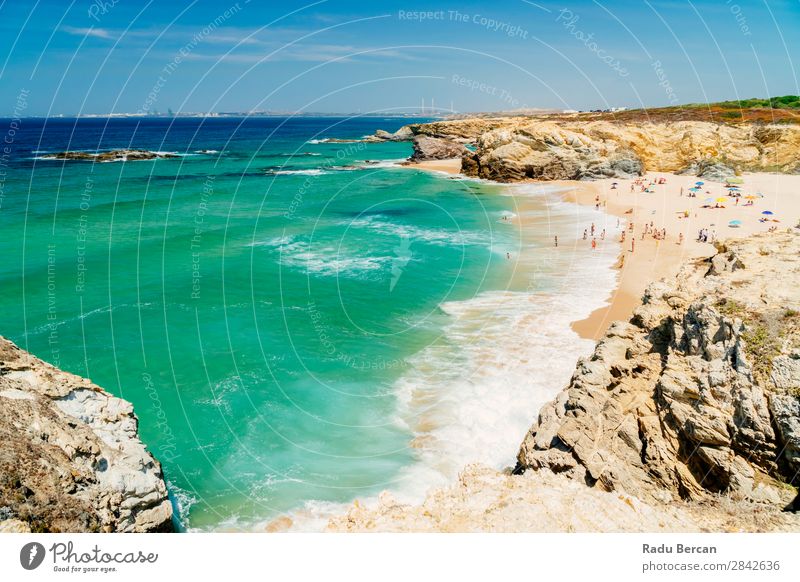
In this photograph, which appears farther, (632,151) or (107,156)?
(107,156)

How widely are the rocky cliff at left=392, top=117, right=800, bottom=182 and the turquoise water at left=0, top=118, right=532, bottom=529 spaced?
14.0 m

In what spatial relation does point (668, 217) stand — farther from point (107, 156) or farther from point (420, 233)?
point (107, 156)

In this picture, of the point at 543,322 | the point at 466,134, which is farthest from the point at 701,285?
the point at 466,134

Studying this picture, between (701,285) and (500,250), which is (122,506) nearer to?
(701,285)

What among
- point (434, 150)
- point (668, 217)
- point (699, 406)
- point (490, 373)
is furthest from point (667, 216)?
point (434, 150)

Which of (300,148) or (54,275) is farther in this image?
(300,148)

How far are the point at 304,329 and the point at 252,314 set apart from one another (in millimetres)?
3439

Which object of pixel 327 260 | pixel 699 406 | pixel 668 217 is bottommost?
pixel 327 260

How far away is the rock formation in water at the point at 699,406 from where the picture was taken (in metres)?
7.25

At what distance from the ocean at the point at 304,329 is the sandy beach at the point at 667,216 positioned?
1315 millimetres

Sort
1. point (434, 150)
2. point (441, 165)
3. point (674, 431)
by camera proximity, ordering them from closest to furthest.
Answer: point (674, 431) < point (441, 165) < point (434, 150)

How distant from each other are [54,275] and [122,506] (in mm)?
29019

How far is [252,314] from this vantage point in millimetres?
24469

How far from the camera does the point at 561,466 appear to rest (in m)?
8.70
